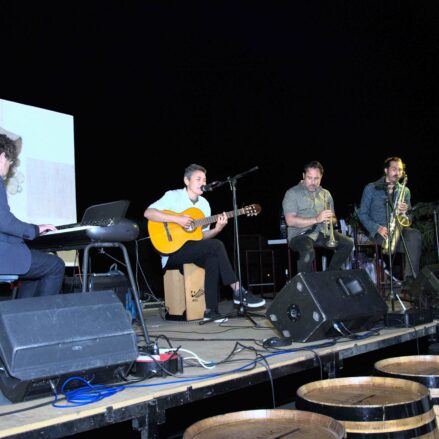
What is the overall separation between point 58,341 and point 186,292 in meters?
2.51

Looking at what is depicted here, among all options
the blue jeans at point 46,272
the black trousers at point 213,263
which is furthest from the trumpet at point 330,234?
the blue jeans at point 46,272

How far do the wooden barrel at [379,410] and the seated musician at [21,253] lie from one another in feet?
4.96

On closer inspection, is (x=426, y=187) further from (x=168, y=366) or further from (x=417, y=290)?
(x=168, y=366)

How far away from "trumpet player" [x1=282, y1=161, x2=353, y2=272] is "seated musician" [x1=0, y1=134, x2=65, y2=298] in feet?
6.91

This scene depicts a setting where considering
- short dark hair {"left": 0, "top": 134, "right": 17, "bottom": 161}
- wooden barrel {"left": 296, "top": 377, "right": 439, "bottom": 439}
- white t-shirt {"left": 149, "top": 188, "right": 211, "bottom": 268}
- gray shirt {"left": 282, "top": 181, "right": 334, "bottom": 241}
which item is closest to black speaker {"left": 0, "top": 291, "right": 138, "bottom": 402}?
wooden barrel {"left": 296, "top": 377, "right": 439, "bottom": 439}

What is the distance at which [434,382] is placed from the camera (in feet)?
6.11

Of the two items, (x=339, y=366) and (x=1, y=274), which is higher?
(x=1, y=274)

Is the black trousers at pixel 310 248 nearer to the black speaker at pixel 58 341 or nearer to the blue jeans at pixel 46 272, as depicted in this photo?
the blue jeans at pixel 46 272

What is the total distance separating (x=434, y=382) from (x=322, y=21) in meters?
6.11

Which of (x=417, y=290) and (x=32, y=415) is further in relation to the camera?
(x=417, y=290)

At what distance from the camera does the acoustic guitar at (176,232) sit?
405 cm

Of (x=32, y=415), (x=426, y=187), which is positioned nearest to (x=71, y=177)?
(x=32, y=415)

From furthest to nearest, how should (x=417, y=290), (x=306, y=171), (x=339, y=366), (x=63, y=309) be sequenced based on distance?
(x=306, y=171) → (x=417, y=290) → (x=339, y=366) → (x=63, y=309)

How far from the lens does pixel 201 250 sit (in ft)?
12.9
